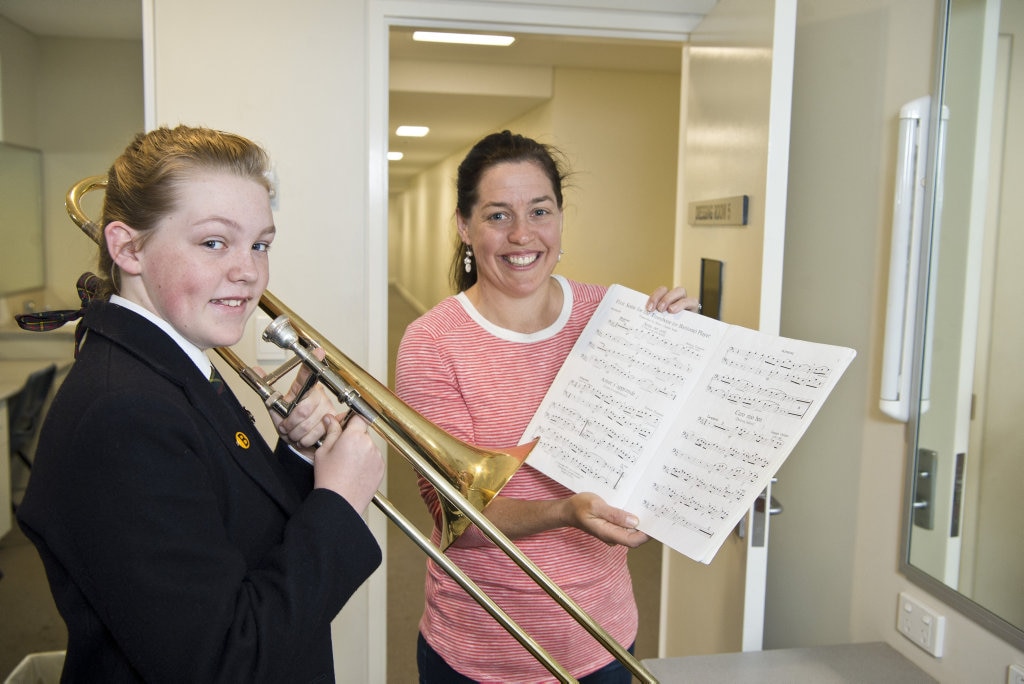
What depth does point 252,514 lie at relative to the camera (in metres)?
1.04

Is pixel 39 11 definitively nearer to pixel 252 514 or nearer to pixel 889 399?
pixel 252 514

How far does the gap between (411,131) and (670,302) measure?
24.9 feet

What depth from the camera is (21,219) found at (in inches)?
94.7

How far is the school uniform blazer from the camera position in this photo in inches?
34.6

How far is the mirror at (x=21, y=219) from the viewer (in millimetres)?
2385

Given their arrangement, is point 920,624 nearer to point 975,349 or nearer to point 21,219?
point 975,349

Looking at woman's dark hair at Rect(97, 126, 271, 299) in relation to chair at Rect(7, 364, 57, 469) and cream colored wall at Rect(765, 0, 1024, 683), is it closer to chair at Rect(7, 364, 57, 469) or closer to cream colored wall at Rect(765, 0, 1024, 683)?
cream colored wall at Rect(765, 0, 1024, 683)

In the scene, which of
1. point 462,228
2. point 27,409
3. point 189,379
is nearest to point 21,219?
point 27,409

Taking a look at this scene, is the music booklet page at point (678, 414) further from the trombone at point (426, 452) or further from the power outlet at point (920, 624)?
the power outlet at point (920, 624)

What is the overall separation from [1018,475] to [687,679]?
748 mm

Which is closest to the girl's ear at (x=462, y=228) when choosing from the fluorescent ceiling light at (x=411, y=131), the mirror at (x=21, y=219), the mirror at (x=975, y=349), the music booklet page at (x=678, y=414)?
the music booklet page at (x=678, y=414)

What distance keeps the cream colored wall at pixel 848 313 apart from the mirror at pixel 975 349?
0.08m

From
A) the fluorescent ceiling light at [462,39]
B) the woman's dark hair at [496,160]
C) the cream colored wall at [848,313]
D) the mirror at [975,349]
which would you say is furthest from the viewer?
the fluorescent ceiling light at [462,39]

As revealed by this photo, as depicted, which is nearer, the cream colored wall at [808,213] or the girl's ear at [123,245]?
the girl's ear at [123,245]
